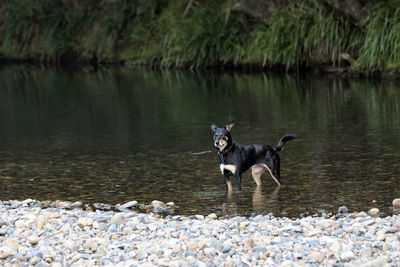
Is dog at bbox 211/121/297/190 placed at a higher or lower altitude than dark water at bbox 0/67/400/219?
higher

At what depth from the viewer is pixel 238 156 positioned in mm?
7859

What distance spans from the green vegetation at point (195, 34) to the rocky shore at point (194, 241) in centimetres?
1196

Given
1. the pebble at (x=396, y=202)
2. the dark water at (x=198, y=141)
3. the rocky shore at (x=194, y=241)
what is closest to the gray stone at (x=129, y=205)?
the dark water at (x=198, y=141)

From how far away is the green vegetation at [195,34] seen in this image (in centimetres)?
1883

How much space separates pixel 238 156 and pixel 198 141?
351cm

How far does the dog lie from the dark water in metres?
0.22

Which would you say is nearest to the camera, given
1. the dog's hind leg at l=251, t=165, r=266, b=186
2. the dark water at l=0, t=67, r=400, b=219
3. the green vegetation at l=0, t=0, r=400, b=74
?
the dark water at l=0, t=67, r=400, b=219

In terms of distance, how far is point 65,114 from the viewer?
15594 millimetres

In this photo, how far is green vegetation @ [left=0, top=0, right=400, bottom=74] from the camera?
61.8 feet

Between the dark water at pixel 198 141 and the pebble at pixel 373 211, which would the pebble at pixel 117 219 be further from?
the pebble at pixel 373 211

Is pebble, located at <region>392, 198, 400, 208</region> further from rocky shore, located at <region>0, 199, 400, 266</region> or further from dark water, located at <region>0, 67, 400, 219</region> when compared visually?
rocky shore, located at <region>0, 199, 400, 266</region>

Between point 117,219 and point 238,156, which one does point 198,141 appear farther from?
point 117,219

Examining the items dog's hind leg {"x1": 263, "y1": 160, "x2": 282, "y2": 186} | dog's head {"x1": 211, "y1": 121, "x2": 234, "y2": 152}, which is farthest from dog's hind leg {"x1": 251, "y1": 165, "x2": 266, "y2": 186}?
dog's head {"x1": 211, "y1": 121, "x2": 234, "y2": 152}

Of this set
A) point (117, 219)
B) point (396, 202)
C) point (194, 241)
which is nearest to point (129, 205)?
point (117, 219)
